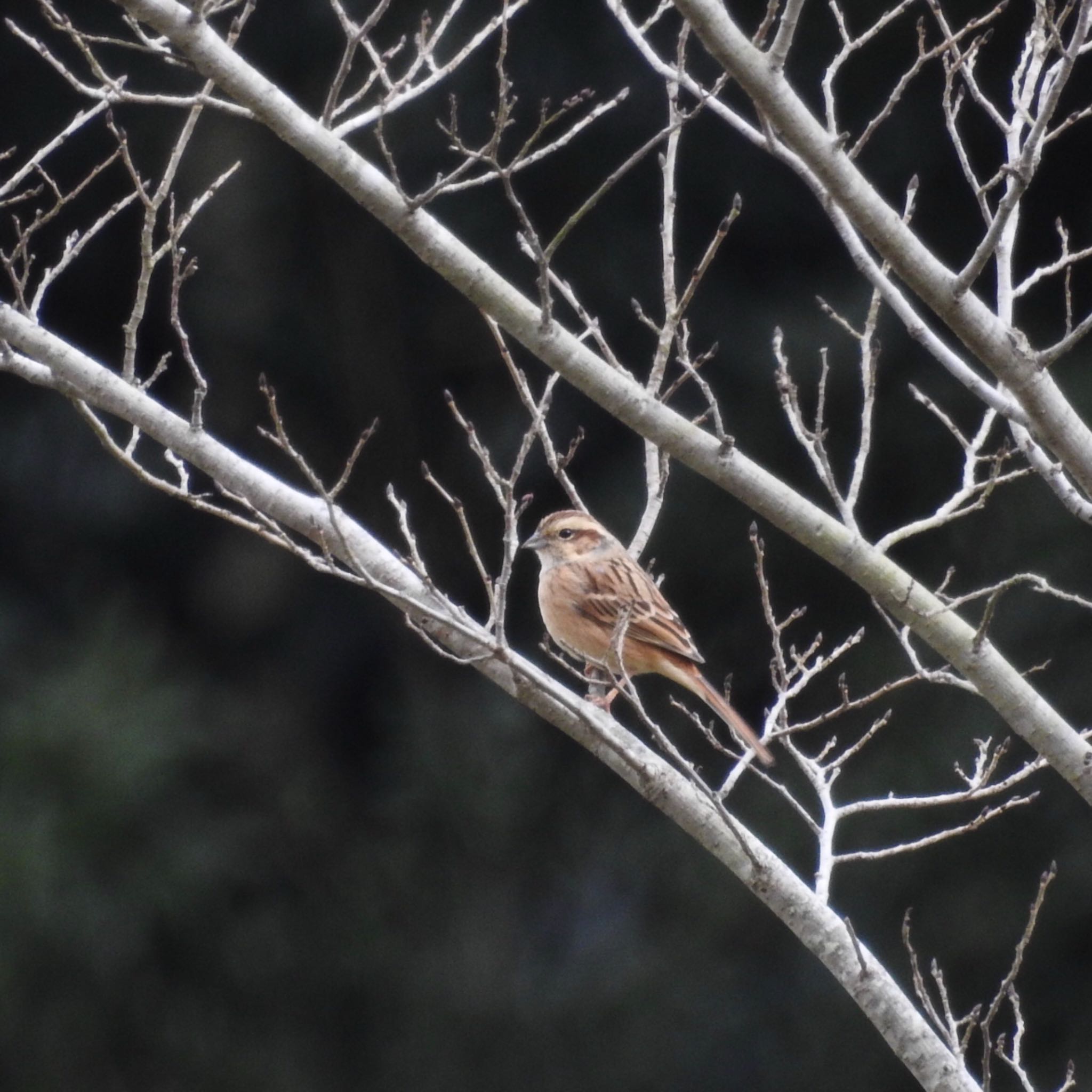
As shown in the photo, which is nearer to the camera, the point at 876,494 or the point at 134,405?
the point at 134,405

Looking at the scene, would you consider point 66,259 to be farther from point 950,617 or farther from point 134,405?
point 950,617

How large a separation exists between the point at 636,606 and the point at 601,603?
0.26 meters

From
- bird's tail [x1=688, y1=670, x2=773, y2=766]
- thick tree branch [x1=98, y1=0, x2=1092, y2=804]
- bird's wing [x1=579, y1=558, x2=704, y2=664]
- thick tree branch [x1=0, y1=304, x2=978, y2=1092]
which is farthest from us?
bird's wing [x1=579, y1=558, x2=704, y2=664]

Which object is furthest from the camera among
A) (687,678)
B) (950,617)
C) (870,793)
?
(870,793)

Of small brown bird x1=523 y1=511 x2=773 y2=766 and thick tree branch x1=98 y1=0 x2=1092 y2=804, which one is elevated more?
thick tree branch x1=98 y1=0 x2=1092 y2=804

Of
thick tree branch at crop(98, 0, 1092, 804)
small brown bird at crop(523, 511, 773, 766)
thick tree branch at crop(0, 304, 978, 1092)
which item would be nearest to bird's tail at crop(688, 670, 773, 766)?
small brown bird at crop(523, 511, 773, 766)

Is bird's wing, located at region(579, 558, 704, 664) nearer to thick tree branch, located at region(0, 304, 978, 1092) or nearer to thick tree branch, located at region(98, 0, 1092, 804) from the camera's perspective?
thick tree branch, located at region(0, 304, 978, 1092)

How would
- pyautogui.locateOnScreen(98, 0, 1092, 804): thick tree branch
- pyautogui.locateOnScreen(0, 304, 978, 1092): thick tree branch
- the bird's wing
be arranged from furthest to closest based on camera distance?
the bird's wing, pyautogui.locateOnScreen(0, 304, 978, 1092): thick tree branch, pyautogui.locateOnScreen(98, 0, 1092, 804): thick tree branch

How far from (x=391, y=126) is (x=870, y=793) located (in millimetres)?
4434

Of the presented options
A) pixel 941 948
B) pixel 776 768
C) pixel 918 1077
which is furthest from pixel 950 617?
pixel 941 948

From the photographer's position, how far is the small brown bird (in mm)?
5887

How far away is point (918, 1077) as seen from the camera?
3.75m

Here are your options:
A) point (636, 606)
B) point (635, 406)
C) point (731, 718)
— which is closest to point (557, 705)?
point (635, 406)

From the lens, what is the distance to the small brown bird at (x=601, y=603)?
5887 mm
